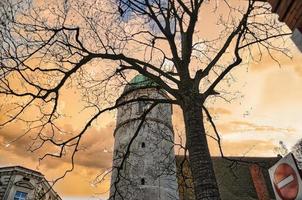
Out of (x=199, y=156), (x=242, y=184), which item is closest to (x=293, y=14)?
(x=199, y=156)

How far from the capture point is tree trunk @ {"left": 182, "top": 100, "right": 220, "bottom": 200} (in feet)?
19.2

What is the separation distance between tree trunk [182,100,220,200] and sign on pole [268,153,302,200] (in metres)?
1.42

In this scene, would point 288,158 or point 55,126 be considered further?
point 55,126

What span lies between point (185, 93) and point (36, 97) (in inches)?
162

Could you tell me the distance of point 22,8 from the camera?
809cm

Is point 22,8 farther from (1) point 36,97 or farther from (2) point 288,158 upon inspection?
(2) point 288,158

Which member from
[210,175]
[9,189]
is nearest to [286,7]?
[210,175]

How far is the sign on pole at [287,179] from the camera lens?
398cm

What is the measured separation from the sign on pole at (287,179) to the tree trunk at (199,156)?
1423 millimetres

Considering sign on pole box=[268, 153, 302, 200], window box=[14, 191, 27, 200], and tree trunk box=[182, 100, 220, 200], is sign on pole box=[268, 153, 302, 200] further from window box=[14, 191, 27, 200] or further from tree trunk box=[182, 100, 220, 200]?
window box=[14, 191, 27, 200]

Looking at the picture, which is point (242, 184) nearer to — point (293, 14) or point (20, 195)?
point (20, 195)

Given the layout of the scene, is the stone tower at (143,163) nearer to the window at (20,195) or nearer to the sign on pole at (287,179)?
the sign on pole at (287,179)

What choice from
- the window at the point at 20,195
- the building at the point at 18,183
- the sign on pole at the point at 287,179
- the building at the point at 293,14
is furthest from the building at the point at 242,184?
the building at the point at 293,14

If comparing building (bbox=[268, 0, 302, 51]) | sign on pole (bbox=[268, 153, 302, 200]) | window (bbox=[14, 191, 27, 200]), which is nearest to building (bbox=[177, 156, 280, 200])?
window (bbox=[14, 191, 27, 200])
